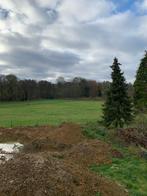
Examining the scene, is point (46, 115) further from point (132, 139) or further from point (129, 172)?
point (129, 172)

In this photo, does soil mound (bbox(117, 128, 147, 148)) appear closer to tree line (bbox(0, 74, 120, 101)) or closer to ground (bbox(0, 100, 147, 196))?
ground (bbox(0, 100, 147, 196))

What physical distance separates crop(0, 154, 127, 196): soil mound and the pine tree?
1343 inches

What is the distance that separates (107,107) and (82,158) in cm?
2174

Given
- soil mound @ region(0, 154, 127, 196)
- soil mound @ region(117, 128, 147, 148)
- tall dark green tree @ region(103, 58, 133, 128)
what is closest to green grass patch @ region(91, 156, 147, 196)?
soil mound @ region(0, 154, 127, 196)

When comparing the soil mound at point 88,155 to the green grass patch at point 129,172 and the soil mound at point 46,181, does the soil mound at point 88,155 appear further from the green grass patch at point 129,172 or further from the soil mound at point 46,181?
the soil mound at point 46,181

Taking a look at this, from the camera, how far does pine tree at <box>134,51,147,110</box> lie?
45062 mm

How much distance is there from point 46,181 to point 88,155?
25.3ft

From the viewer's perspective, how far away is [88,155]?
58.7 feet

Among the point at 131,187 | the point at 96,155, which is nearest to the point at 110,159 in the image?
the point at 96,155

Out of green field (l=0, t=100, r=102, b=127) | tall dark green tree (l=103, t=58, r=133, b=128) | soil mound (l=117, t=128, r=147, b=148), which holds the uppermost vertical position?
tall dark green tree (l=103, t=58, r=133, b=128)

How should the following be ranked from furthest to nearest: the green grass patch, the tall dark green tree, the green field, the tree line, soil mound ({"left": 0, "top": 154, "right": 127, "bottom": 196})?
the tree line < the green field < the tall dark green tree < the green grass patch < soil mound ({"left": 0, "top": 154, "right": 127, "bottom": 196})

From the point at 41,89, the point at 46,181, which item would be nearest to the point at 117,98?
the point at 46,181

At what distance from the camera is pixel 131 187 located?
1332 cm

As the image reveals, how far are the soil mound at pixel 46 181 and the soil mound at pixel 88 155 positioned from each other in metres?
4.72
